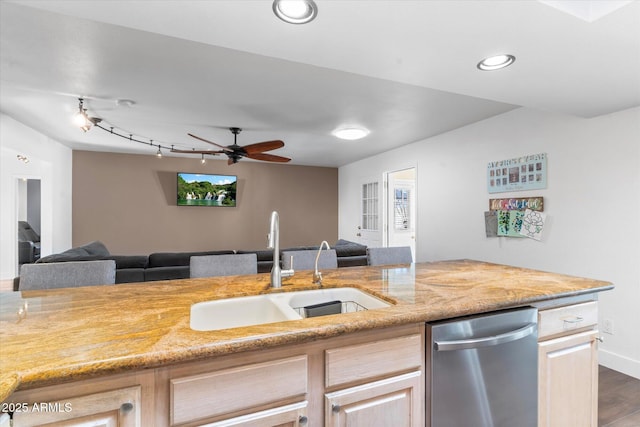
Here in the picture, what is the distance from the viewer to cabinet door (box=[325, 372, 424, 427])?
3.41 feet

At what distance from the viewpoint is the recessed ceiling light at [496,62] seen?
1.66 metres

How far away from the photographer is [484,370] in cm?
128

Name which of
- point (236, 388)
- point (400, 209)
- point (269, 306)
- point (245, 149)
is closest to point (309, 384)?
point (236, 388)

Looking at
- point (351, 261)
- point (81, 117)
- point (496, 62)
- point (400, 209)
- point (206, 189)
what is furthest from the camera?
point (206, 189)

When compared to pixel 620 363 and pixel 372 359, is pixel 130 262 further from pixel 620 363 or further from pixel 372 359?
pixel 620 363

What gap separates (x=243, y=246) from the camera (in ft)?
22.1

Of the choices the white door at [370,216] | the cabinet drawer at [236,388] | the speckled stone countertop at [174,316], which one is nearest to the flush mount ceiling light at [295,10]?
the speckled stone countertop at [174,316]

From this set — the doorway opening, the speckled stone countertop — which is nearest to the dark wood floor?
the speckled stone countertop

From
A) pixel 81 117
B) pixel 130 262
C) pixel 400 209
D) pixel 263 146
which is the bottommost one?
pixel 130 262

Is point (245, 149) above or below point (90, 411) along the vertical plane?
above

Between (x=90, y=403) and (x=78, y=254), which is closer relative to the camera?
(x=90, y=403)

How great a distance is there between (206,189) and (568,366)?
20.0ft

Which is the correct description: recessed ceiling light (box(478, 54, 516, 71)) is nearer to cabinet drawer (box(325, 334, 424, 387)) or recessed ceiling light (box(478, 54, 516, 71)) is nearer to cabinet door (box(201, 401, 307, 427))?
cabinet drawer (box(325, 334, 424, 387))

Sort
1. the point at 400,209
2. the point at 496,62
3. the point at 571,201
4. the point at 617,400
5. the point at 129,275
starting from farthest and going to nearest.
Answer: the point at 400,209 < the point at 129,275 < the point at 571,201 < the point at 617,400 < the point at 496,62
